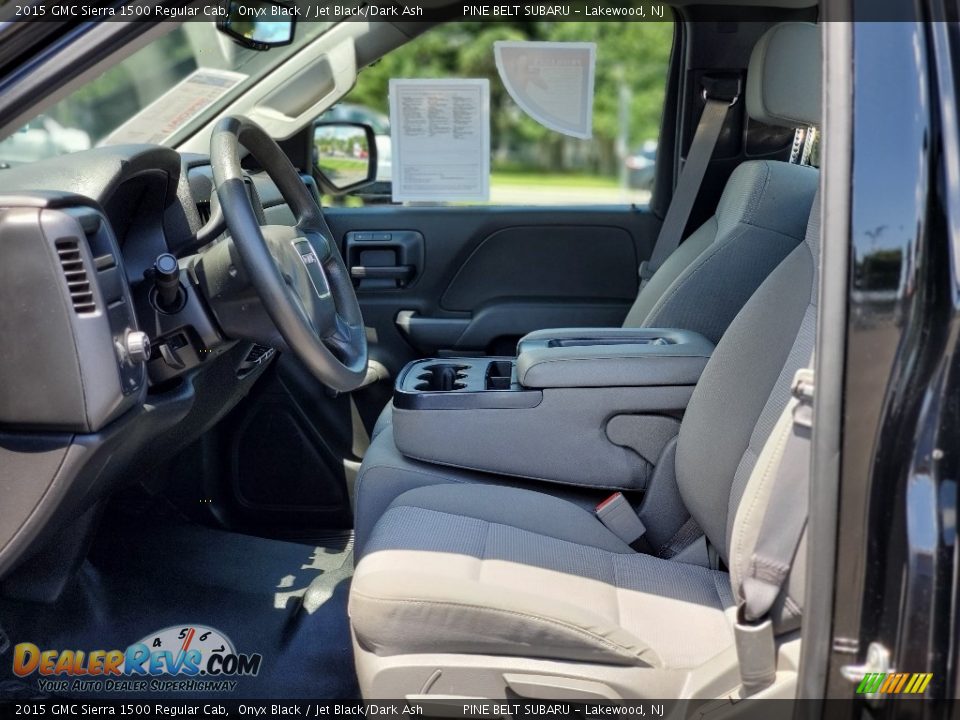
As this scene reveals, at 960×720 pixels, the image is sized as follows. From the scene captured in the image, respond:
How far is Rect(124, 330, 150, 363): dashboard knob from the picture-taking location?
1341mm

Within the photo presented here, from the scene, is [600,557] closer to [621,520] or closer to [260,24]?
[621,520]

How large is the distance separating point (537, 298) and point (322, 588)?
1.22 meters

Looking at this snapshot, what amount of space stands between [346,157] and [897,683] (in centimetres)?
215

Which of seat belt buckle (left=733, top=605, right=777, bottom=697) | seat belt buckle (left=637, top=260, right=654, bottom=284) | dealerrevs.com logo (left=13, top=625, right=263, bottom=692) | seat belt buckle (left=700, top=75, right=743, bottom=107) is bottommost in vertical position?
dealerrevs.com logo (left=13, top=625, right=263, bottom=692)

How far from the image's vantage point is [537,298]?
2947 millimetres

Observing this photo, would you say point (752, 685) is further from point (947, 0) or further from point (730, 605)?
point (947, 0)

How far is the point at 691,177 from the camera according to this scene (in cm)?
278

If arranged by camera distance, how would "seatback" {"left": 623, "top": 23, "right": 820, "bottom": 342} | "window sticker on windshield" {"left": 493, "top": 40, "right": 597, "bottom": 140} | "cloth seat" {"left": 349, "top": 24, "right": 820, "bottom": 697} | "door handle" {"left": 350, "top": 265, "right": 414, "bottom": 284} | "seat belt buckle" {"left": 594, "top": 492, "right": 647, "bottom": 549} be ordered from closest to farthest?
"cloth seat" {"left": 349, "top": 24, "right": 820, "bottom": 697} < "seat belt buckle" {"left": 594, "top": 492, "right": 647, "bottom": 549} < "seatback" {"left": 623, "top": 23, "right": 820, "bottom": 342} < "window sticker on windshield" {"left": 493, "top": 40, "right": 597, "bottom": 140} < "door handle" {"left": 350, "top": 265, "right": 414, "bottom": 284}

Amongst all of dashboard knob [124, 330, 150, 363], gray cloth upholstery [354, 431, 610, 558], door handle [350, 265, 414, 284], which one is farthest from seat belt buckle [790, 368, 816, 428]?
door handle [350, 265, 414, 284]

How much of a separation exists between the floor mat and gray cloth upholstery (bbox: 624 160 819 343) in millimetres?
913

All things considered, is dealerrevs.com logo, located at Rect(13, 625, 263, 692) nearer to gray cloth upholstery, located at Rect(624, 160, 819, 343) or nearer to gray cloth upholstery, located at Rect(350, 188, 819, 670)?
gray cloth upholstery, located at Rect(350, 188, 819, 670)

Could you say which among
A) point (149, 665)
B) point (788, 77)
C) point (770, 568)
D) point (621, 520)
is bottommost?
point (149, 665)

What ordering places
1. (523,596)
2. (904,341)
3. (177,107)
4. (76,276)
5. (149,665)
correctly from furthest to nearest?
1. (177,107)
2. (149,665)
3. (523,596)
4. (76,276)
5. (904,341)

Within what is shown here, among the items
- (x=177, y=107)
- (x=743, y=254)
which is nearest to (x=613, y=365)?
(x=743, y=254)
